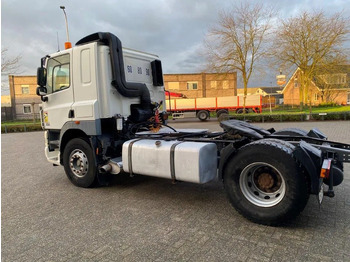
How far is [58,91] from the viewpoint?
568 cm

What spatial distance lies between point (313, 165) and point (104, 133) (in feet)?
12.3

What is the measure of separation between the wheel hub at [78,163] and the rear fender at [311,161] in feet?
12.7

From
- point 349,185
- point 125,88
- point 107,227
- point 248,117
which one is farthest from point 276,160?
point 248,117

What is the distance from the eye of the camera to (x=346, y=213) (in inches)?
147

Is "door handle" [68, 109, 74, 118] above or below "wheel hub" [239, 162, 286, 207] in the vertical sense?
above

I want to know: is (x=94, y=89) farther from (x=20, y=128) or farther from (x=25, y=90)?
(x=25, y=90)

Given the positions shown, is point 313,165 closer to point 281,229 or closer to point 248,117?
point 281,229

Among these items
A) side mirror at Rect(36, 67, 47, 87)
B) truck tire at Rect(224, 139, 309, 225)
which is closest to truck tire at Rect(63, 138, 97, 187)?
side mirror at Rect(36, 67, 47, 87)

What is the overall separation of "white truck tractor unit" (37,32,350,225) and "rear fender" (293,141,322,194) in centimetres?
1

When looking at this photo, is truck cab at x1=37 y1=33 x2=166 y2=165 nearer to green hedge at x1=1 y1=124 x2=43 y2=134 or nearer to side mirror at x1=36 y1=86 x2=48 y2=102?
side mirror at x1=36 y1=86 x2=48 y2=102

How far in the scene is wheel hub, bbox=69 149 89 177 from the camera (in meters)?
5.36

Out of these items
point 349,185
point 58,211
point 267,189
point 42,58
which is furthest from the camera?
point 42,58

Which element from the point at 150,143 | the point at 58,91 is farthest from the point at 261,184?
the point at 58,91

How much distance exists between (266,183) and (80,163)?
365 centimetres
